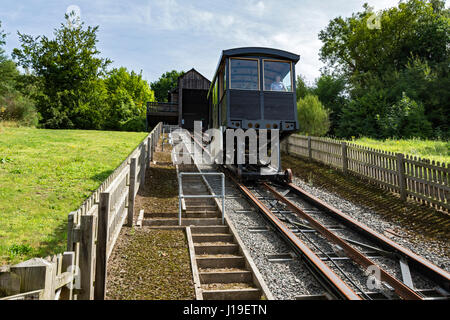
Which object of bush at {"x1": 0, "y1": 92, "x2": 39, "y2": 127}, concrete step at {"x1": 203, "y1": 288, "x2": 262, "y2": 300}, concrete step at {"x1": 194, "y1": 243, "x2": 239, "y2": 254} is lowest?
concrete step at {"x1": 203, "y1": 288, "x2": 262, "y2": 300}

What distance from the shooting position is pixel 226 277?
410 centimetres

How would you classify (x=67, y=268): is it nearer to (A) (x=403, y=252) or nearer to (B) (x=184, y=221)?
(B) (x=184, y=221)

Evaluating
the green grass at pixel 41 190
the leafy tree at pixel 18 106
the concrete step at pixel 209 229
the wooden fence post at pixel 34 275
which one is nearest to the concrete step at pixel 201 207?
the concrete step at pixel 209 229

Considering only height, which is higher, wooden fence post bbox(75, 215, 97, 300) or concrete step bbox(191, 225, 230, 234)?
wooden fence post bbox(75, 215, 97, 300)

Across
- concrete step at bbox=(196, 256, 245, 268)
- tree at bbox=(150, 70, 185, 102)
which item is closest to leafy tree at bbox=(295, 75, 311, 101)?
concrete step at bbox=(196, 256, 245, 268)

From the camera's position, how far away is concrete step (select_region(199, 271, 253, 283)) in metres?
4.05

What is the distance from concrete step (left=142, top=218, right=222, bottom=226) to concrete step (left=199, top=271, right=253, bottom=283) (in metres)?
2.00

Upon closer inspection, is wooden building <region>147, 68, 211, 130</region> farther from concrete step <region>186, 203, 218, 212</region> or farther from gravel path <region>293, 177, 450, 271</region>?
gravel path <region>293, 177, 450, 271</region>

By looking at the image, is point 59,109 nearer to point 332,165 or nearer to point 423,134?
point 332,165

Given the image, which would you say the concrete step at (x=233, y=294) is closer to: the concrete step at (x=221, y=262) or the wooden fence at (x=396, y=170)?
the concrete step at (x=221, y=262)

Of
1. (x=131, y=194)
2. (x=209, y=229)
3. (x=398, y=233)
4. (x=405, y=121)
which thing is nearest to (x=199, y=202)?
(x=209, y=229)

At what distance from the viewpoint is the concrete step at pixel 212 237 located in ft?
17.4

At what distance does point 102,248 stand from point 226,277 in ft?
5.61
